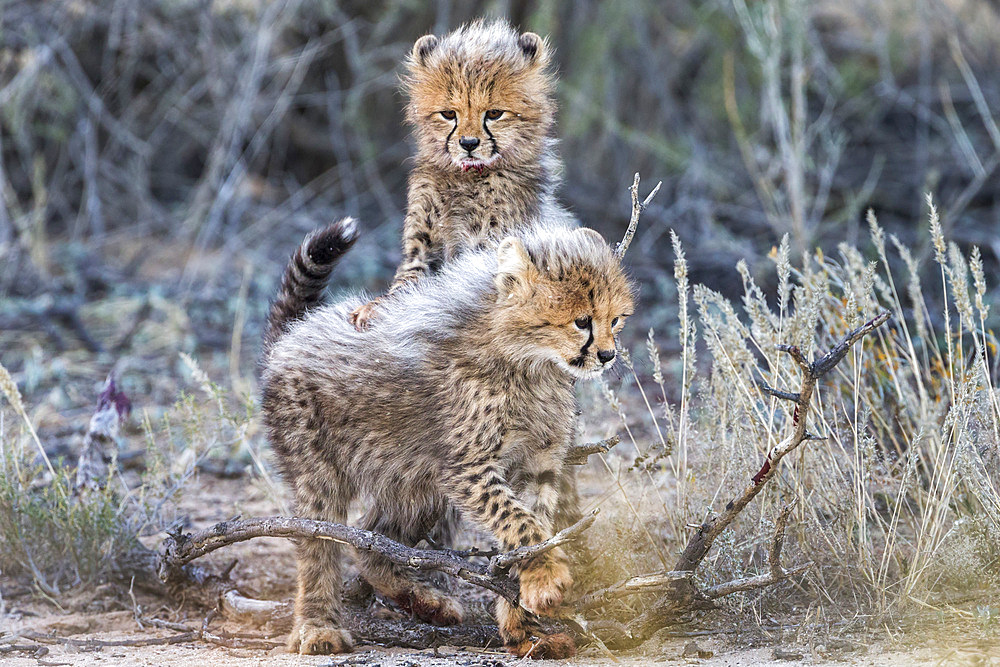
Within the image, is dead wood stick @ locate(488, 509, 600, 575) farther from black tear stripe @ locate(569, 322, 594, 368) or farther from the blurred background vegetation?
the blurred background vegetation

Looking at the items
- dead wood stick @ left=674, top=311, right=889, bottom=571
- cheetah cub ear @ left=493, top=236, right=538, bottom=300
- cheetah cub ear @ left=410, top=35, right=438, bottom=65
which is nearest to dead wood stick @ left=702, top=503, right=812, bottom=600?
dead wood stick @ left=674, top=311, right=889, bottom=571

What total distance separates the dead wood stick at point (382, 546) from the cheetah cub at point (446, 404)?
0.11 m

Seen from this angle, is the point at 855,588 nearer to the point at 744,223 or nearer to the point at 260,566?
the point at 260,566

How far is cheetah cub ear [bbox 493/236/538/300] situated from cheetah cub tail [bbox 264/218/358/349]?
0.71 m

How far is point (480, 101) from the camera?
12.7 feet

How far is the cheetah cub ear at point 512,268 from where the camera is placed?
3299 millimetres

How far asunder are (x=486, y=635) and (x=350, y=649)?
45cm

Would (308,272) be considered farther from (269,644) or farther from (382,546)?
(269,644)

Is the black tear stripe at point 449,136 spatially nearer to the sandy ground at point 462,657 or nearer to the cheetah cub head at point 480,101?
the cheetah cub head at point 480,101

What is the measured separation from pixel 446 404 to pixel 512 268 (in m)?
0.49

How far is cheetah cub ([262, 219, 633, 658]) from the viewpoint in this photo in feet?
10.7

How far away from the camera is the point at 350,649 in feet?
11.6

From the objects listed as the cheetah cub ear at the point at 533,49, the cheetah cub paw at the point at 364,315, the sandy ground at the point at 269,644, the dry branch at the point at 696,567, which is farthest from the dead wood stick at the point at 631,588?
the cheetah cub ear at the point at 533,49

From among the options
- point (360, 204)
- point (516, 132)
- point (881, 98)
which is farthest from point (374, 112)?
point (516, 132)
